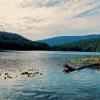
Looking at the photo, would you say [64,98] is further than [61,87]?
No

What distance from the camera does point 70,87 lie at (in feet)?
121

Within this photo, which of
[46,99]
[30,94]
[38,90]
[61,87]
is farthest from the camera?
[61,87]

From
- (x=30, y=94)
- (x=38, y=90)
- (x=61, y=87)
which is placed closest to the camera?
(x=30, y=94)

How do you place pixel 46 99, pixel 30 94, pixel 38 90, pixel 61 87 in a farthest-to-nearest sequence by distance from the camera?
pixel 61 87
pixel 38 90
pixel 30 94
pixel 46 99

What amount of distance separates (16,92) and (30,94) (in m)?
1.82

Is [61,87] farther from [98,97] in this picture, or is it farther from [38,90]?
[98,97]

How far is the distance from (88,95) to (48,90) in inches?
202

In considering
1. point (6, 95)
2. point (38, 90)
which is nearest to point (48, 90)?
point (38, 90)

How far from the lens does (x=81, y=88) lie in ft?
118

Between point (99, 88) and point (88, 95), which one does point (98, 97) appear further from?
point (99, 88)

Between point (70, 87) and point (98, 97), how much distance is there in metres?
6.91

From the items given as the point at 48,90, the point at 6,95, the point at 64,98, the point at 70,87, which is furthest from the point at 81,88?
the point at 6,95

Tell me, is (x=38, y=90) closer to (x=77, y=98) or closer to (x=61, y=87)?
(x=61, y=87)

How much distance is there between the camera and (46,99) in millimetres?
28891
